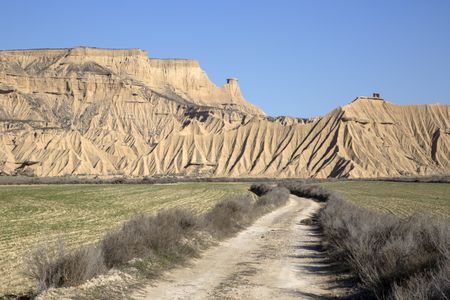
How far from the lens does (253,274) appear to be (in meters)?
13.9

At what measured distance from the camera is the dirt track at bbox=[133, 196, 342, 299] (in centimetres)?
1156

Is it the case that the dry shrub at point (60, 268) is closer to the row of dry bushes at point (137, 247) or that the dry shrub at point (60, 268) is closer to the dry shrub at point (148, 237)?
the row of dry bushes at point (137, 247)

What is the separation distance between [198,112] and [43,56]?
61.1m

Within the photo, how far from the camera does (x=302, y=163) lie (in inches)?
4791

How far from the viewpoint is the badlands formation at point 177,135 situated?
119750mm

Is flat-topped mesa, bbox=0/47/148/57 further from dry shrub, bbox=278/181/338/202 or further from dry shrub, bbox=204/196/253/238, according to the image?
dry shrub, bbox=204/196/253/238

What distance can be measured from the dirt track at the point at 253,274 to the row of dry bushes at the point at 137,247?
2.33 ft

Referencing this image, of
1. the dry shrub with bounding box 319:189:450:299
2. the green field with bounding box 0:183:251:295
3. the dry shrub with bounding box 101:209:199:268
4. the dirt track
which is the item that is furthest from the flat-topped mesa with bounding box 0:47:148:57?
the dry shrub with bounding box 319:189:450:299

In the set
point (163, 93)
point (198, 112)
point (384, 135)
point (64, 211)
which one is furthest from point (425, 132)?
point (64, 211)

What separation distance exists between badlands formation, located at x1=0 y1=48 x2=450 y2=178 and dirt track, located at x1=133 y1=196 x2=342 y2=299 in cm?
9512

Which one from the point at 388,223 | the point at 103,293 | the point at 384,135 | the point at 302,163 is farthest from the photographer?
the point at 384,135

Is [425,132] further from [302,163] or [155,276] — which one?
[155,276]

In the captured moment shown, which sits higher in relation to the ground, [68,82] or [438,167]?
[68,82]

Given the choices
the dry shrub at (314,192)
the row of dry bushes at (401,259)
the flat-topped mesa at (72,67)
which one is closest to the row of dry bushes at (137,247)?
the row of dry bushes at (401,259)
